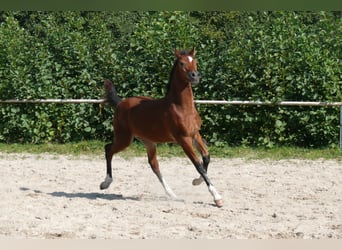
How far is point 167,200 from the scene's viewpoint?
6.43 meters

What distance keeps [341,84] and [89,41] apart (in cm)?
502

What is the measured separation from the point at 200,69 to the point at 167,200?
5234 mm

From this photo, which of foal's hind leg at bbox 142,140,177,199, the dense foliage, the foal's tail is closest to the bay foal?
foal's hind leg at bbox 142,140,177,199

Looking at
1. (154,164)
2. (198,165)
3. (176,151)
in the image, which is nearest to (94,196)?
(154,164)

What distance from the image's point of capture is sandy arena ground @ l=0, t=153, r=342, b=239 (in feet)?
15.8

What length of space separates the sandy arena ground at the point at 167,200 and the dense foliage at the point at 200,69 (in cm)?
168

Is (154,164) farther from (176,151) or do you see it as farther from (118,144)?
(176,151)

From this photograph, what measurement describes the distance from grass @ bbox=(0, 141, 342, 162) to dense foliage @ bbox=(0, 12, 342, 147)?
1.25 ft

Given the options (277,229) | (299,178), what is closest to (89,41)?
(299,178)

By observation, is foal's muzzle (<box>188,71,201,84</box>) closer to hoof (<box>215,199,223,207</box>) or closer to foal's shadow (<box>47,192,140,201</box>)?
hoof (<box>215,199,223,207</box>)

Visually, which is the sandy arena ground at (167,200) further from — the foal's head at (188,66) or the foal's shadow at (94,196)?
the foal's head at (188,66)

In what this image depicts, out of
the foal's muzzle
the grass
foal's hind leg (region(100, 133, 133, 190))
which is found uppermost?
the foal's muzzle

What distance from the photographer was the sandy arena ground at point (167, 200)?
482cm

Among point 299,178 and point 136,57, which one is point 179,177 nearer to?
point 299,178
